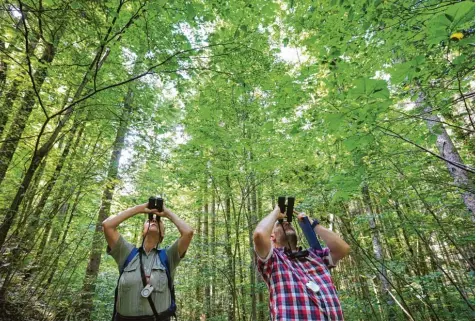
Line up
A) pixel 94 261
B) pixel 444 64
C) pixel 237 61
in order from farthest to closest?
pixel 94 261 < pixel 237 61 < pixel 444 64

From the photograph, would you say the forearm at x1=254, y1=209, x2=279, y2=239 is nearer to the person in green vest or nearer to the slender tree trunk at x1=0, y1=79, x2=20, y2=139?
the person in green vest

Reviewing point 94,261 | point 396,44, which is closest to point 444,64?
point 396,44

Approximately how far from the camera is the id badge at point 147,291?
207 cm

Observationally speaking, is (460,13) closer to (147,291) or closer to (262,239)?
(262,239)

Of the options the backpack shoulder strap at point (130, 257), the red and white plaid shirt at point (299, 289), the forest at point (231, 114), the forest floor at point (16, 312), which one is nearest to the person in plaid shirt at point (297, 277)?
the red and white plaid shirt at point (299, 289)

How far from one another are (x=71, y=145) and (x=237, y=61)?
3997 millimetres

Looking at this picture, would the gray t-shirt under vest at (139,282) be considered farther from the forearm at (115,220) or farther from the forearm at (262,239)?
the forearm at (262,239)

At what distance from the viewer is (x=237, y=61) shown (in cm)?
328

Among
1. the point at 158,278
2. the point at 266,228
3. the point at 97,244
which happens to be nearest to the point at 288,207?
the point at 266,228

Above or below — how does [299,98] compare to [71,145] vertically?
below

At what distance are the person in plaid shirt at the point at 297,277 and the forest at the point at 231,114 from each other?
67cm

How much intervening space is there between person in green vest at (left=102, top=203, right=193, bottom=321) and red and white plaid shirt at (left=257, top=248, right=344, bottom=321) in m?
0.90

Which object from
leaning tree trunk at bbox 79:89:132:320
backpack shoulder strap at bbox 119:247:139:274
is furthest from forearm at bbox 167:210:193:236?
leaning tree trunk at bbox 79:89:132:320

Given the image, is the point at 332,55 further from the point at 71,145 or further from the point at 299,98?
the point at 71,145
